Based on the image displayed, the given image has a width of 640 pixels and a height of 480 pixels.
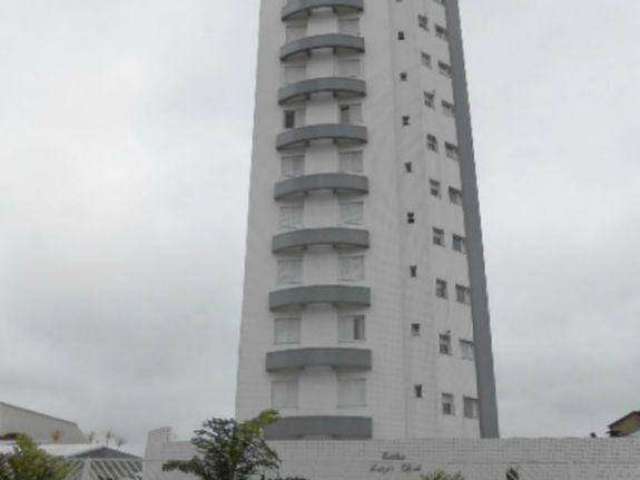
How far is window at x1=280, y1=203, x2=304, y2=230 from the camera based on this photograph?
4825cm

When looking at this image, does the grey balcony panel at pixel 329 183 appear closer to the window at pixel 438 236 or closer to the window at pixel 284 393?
the window at pixel 438 236

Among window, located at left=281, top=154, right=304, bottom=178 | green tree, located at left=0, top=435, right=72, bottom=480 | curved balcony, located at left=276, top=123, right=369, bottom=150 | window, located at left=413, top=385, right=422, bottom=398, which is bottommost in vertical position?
green tree, located at left=0, top=435, right=72, bottom=480

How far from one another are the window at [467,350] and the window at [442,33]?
23579mm

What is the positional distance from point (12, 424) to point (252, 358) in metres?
30.6

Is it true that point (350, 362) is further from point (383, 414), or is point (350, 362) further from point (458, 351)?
point (458, 351)

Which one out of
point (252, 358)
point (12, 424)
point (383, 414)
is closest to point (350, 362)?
point (383, 414)

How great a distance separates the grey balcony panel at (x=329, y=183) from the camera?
47.2 meters

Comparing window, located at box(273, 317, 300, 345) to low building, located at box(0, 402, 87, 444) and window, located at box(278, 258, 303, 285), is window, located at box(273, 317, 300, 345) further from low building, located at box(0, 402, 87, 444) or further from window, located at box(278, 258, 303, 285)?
low building, located at box(0, 402, 87, 444)

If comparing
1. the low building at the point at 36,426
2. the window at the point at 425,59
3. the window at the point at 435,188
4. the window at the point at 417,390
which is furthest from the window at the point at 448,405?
the low building at the point at 36,426

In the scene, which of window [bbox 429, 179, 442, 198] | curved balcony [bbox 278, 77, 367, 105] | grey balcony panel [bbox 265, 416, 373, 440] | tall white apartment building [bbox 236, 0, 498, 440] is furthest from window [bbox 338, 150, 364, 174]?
grey balcony panel [bbox 265, 416, 373, 440]

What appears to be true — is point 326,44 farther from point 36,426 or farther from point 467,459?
point 36,426

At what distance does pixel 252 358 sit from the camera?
148ft

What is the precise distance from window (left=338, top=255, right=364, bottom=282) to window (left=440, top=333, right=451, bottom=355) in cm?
619

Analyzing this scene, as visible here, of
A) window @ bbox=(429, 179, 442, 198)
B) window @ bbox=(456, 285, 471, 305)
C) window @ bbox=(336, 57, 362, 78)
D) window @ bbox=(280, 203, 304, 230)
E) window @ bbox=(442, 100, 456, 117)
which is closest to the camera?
window @ bbox=(456, 285, 471, 305)
